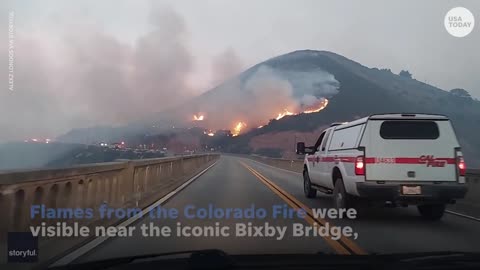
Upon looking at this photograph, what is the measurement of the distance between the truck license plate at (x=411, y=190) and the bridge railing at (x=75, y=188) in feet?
20.8

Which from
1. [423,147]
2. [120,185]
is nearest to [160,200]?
[120,185]

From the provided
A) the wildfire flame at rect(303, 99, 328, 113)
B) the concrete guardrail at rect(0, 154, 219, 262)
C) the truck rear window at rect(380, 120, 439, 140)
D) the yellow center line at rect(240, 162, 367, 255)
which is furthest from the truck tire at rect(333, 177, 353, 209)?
the wildfire flame at rect(303, 99, 328, 113)

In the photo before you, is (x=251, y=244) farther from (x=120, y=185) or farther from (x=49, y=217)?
(x=120, y=185)

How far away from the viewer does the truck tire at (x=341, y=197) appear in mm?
11194

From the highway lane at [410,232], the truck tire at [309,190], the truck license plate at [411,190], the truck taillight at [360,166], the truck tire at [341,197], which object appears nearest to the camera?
the highway lane at [410,232]

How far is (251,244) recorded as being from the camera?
783cm

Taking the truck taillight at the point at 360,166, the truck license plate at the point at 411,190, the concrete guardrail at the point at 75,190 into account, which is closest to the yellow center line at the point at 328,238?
the truck taillight at the point at 360,166

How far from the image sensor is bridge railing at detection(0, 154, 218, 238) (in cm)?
669

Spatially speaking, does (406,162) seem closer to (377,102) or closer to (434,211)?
(434,211)

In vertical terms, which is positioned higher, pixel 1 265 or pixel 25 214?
pixel 25 214

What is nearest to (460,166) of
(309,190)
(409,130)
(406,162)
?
(406,162)

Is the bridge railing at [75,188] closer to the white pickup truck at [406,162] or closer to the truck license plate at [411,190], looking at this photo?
the white pickup truck at [406,162]

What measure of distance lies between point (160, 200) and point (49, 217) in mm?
6720

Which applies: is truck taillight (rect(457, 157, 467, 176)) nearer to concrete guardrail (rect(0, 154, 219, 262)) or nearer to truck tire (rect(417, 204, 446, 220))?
truck tire (rect(417, 204, 446, 220))
